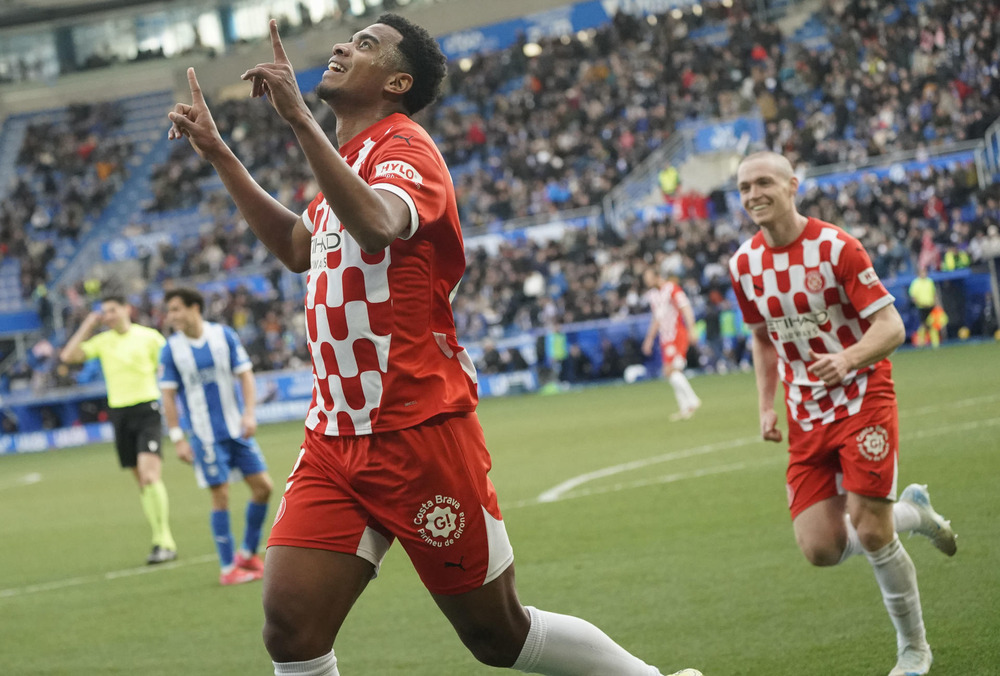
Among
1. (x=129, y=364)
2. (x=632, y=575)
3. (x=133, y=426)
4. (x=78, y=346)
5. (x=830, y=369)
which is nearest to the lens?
(x=830, y=369)

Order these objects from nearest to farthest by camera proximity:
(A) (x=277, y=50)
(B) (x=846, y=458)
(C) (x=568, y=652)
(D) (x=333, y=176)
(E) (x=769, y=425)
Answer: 1. (D) (x=333, y=176)
2. (A) (x=277, y=50)
3. (C) (x=568, y=652)
4. (B) (x=846, y=458)
5. (E) (x=769, y=425)

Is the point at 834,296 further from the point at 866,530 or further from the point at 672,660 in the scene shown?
the point at 672,660

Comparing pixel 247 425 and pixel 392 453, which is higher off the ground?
pixel 392 453

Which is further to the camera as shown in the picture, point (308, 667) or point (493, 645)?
point (493, 645)

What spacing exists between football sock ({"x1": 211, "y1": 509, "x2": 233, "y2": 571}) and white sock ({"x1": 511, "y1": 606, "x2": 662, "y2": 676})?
5.73 meters

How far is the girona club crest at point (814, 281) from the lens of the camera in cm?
517

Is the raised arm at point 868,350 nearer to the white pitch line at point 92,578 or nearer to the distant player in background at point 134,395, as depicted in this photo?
the white pitch line at point 92,578

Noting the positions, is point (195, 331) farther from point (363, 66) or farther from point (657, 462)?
point (363, 66)

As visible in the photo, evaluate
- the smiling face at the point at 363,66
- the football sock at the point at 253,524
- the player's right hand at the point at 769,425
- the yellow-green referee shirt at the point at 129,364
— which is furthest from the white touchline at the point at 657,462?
the smiling face at the point at 363,66

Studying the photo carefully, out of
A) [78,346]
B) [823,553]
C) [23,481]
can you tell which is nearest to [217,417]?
[78,346]

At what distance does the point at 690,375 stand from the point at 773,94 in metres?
9.56

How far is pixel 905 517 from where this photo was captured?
5535mm

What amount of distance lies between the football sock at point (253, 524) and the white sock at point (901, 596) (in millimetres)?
5209

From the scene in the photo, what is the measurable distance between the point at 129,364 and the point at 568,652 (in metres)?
8.27
